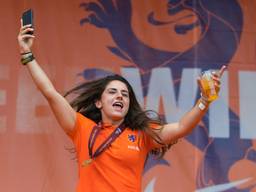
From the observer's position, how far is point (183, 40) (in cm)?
396

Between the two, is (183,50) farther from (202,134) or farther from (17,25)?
(17,25)

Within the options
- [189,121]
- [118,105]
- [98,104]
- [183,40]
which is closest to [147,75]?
[183,40]

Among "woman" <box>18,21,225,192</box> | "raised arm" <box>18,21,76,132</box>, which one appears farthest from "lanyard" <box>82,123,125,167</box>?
"raised arm" <box>18,21,76,132</box>

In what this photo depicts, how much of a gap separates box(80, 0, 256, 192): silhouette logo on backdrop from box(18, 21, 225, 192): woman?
136 centimetres

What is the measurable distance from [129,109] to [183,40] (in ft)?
4.95

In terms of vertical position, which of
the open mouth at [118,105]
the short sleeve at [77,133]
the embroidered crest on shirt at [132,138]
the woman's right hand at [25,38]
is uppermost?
the woman's right hand at [25,38]

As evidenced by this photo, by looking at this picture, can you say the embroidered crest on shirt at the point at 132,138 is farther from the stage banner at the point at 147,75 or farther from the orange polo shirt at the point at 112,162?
the stage banner at the point at 147,75

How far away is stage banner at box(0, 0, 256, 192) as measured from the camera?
12.3 ft

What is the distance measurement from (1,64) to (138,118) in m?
1.59

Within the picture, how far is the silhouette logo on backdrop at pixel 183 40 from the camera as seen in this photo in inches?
152

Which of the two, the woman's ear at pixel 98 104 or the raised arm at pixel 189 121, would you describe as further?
the woman's ear at pixel 98 104

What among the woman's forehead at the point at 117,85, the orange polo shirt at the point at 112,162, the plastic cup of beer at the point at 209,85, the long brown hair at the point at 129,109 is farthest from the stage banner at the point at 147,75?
the plastic cup of beer at the point at 209,85

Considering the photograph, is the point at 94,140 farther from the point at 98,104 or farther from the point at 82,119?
the point at 98,104

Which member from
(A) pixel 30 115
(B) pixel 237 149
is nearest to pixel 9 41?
(A) pixel 30 115
